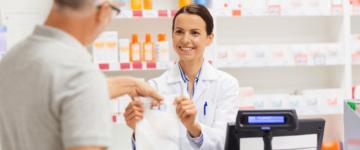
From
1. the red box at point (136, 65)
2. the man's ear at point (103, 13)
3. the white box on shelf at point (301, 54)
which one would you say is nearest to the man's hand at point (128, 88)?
the man's ear at point (103, 13)

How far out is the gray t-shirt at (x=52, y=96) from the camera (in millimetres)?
885

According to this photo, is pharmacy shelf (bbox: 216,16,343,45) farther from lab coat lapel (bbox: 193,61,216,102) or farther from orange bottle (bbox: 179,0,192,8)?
lab coat lapel (bbox: 193,61,216,102)

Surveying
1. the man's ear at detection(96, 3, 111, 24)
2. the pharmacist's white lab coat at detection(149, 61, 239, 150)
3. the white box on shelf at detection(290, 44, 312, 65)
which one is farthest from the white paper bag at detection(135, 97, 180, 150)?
the white box on shelf at detection(290, 44, 312, 65)

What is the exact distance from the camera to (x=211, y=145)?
74.5 inches

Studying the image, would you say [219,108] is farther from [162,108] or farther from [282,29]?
[282,29]

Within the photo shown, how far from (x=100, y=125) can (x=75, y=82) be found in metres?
0.10

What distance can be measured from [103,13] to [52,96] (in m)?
0.22

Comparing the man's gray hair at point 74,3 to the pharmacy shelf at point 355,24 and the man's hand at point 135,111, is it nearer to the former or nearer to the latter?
the man's hand at point 135,111

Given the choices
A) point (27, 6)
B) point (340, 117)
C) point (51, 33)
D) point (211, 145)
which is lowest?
point (340, 117)

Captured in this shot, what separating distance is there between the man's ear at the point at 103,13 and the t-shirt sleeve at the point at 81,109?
0.15m

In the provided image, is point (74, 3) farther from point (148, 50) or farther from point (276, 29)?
point (276, 29)

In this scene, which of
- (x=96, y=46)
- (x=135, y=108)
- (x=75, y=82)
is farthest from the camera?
(x=96, y=46)

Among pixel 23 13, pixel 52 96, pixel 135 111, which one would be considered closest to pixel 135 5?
pixel 23 13

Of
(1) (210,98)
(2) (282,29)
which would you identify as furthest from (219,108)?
(2) (282,29)
